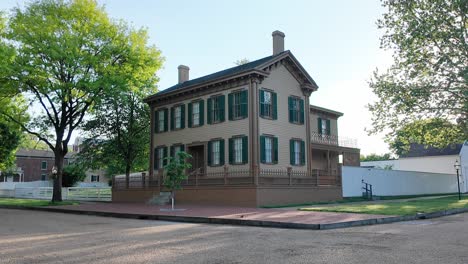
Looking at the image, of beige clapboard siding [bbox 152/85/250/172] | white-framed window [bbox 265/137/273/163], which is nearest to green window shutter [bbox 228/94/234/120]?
beige clapboard siding [bbox 152/85/250/172]

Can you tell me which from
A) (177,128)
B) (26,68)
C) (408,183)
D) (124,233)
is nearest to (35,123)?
(26,68)

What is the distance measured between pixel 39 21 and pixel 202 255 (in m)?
22.9

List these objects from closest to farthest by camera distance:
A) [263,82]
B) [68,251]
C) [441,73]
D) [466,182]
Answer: [68,251] → [263,82] → [441,73] → [466,182]

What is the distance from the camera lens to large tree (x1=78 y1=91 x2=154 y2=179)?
34969mm

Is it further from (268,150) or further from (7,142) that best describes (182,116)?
(7,142)

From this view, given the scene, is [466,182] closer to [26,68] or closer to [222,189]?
[222,189]

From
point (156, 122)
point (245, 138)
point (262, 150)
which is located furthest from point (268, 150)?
point (156, 122)

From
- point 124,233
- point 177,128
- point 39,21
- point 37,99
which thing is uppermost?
point 39,21

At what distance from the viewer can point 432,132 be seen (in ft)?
95.1

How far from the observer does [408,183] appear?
3478 cm

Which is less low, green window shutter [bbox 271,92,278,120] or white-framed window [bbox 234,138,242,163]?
green window shutter [bbox 271,92,278,120]

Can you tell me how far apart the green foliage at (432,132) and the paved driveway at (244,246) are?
18071 millimetres

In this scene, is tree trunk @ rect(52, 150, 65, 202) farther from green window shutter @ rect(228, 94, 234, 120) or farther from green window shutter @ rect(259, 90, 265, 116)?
green window shutter @ rect(259, 90, 265, 116)

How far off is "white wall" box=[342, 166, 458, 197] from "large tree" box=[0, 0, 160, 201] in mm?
15855
